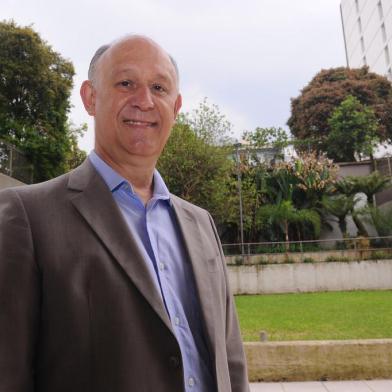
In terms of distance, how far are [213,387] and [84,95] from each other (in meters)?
1.21

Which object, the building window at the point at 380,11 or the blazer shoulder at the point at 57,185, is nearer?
the blazer shoulder at the point at 57,185

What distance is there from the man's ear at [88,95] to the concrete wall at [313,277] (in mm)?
17510

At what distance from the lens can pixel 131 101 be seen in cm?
158

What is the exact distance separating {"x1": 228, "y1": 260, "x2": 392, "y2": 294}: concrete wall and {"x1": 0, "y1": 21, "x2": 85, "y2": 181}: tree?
9.77m

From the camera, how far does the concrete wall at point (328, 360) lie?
5.25m

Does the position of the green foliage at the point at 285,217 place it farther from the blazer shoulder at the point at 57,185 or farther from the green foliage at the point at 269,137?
the blazer shoulder at the point at 57,185

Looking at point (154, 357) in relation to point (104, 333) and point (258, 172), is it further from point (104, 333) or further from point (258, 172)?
point (258, 172)

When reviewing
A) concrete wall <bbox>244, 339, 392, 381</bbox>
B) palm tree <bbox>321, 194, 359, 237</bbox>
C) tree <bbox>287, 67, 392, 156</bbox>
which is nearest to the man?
concrete wall <bbox>244, 339, 392, 381</bbox>

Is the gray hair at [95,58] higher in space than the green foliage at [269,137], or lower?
lower

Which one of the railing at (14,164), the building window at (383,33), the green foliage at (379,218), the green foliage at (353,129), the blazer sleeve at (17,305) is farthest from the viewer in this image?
the building window at (383,33)

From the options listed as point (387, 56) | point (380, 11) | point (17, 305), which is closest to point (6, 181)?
point (17, 305)

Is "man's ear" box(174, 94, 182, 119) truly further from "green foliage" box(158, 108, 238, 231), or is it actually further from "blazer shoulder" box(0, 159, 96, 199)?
"green foliage" box(158, 108, 238, 231)

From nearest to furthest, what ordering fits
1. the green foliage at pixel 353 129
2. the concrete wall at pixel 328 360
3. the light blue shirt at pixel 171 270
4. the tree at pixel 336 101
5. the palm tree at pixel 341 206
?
the light blue shirt at pixel 171 270, the concrete wall at pixel 328 360, the palm tree at pixel 341 206, the green foliage at pixel 353 129, the tree at pixel 336 101

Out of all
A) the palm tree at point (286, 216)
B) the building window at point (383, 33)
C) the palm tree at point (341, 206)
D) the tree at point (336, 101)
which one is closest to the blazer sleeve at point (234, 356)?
the palm tree at point (286, 216)
